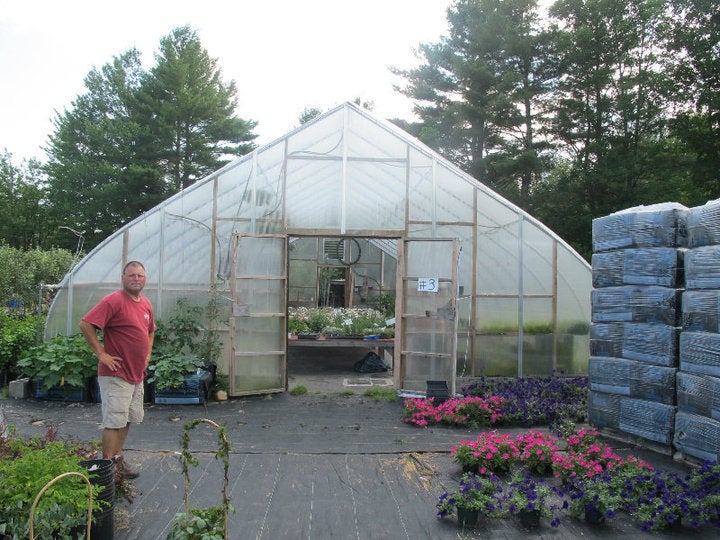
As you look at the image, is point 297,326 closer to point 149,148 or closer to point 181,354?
point 181,354

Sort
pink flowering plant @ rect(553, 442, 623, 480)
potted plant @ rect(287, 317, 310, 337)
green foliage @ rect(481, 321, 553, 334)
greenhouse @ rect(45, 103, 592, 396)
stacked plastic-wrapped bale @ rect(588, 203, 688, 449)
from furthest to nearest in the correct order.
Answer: potted plant @ rect(287, 317, 310, 337) < green foliage @ rect(481, 321, 553, 334) < greenhouse @ rect(45, 103, 592, 396) < stacked plastic-wrapped bale @ rect(588, 203, 688, 449) < pink flowering plant @ rect(553, 442, 623, 480)

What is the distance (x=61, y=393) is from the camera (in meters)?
6.86

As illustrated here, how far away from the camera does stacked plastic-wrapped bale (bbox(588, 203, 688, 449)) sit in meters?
4.98

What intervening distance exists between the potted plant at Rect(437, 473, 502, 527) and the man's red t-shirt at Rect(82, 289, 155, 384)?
7.71 feet

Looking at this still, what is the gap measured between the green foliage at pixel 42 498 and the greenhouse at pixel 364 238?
4.39 m

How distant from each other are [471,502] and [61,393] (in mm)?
5652

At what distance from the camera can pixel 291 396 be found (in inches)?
291

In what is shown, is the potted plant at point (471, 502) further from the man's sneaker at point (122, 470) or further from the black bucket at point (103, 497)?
the man's sneaker at point (122, 470)

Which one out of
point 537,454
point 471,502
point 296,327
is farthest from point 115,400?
point 296,327

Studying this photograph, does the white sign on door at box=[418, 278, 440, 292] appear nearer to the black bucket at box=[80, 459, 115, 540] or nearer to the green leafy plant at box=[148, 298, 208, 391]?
the green leafy plant at box=[148, 298, 208, 391]

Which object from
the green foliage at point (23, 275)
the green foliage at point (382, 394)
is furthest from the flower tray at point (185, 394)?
the green foliage at point (23, 275)

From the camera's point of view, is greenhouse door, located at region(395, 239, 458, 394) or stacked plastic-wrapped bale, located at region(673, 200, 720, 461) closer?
stacked plastic-wrapped bale, located at region(673, 200, 720, 461)

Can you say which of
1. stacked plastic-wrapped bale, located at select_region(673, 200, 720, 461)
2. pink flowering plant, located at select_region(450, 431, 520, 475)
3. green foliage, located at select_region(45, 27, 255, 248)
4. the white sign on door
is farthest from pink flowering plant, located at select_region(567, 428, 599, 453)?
green foliage, located at select_region(45, 27, 255, 248)

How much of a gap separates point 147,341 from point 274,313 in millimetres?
3358
